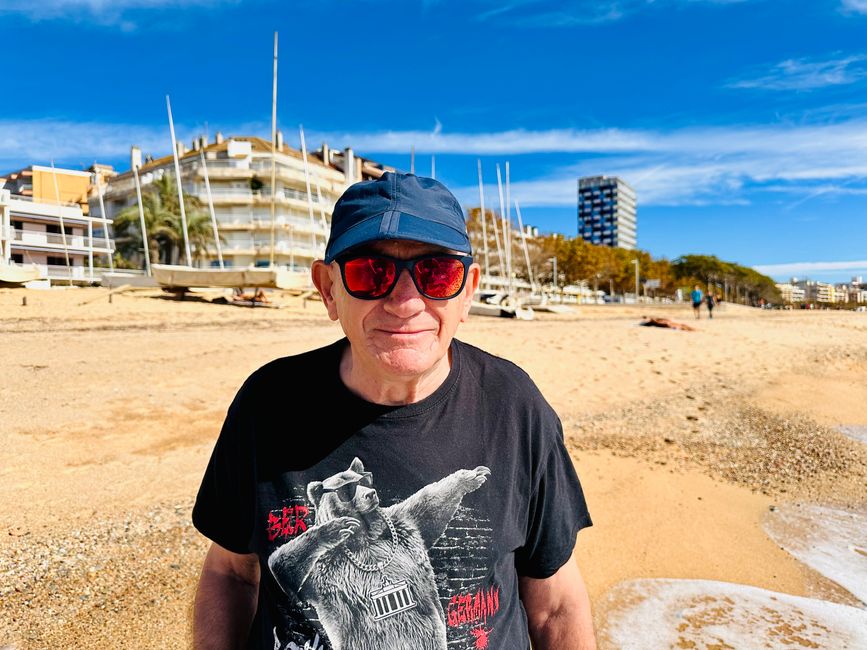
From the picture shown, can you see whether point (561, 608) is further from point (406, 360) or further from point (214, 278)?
point (214, 278)

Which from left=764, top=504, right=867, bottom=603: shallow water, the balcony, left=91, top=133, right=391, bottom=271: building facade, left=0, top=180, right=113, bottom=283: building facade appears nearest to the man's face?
left=764, top=504, right=867, bottom=603: shallow water

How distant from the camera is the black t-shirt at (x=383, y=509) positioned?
56.0 inches

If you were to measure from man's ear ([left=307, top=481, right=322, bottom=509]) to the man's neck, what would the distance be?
10.3 inches

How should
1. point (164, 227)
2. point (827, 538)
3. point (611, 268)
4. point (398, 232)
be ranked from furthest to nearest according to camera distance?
point (611, 268), point (164, 227), point (827, 538), point (398, 232)

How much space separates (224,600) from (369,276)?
1.10 metres

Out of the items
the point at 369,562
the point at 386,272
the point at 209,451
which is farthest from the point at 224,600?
the point at 209,451

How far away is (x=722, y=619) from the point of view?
10.8 feet

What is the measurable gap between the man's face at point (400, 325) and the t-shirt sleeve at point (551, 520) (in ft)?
1.55

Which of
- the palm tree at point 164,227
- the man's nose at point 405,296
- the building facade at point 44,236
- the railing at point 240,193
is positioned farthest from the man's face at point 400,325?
the railing at point 240,193

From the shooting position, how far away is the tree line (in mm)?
58969

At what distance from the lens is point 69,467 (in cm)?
514

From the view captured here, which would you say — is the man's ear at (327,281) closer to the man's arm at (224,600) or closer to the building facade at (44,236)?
the man's arm at (224,600)

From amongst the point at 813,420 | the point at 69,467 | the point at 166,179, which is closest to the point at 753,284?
the point at 166,179

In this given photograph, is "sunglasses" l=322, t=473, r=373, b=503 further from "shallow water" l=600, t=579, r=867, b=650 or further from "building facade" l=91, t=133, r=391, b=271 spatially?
"building facade" l=91, t=133, r=391, b=271
